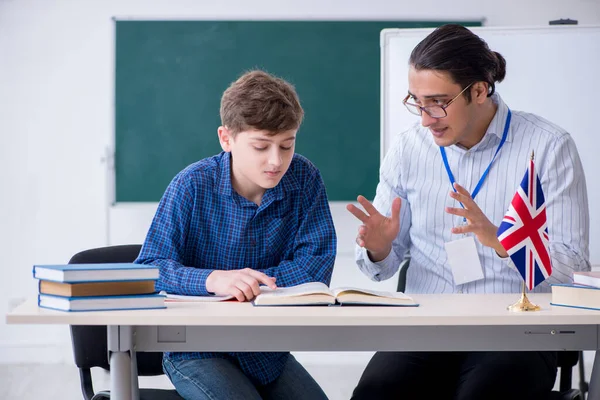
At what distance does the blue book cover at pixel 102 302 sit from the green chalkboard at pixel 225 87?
9.01 feet

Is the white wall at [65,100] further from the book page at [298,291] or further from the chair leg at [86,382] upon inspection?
the book page at [298,291]

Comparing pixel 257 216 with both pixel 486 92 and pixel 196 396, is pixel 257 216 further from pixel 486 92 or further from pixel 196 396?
pixel 486 92

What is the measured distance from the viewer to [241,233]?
1.98 meters

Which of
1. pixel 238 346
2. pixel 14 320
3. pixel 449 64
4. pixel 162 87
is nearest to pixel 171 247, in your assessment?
pixel 238 346

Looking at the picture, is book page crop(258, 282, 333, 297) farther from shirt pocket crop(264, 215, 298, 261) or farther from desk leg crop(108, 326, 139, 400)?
desk leg crop(108, 326, 139, 400)

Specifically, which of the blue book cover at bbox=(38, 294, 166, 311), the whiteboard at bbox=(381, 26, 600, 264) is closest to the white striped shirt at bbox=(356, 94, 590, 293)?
the blue book cover at bbox=(38, 294, 166, 311)

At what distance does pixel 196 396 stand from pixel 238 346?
6.5 inches

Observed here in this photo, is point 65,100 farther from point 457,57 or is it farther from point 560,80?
point 457,57

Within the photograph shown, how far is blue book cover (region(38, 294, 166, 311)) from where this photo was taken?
5.20 feet

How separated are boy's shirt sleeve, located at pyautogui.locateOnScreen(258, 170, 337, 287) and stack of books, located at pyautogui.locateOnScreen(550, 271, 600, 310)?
0.60m

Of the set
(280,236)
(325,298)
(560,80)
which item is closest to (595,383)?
(325,298)

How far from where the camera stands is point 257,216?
78.3 inches

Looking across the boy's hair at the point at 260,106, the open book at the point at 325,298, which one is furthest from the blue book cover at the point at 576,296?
the boy's hair at the point at 260,106

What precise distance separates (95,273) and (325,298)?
0.52 metres
